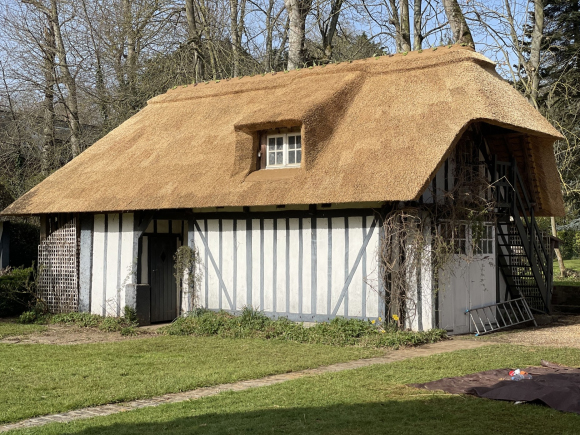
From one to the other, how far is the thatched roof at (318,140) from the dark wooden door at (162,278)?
1541 millimetres

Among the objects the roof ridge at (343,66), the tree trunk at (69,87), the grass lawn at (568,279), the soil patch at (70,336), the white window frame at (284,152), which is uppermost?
the tree trunk at (69,87)

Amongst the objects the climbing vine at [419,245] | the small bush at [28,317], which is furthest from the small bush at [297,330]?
the small bush at [28,317]

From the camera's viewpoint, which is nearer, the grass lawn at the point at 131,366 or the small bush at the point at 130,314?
the grass lawn at the point at 131,366

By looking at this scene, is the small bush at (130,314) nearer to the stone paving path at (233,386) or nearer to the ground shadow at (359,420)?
the stone paving path at (233,386)

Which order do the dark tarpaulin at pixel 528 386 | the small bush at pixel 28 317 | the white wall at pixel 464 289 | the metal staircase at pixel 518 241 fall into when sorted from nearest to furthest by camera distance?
the dark tarpaulin at pixel 528 386
the white wall at pixel 464 289
the metal staircase at pixel 518 241
the small bush at pixel 28 317

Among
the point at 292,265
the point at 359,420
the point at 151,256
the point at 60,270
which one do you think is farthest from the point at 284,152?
the point at 359,420

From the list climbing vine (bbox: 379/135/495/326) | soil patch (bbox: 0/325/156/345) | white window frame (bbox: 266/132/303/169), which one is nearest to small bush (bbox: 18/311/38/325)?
soil patch (bbox: 0/325/156/345)

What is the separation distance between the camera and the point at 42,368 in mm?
9711

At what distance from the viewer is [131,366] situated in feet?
32.3

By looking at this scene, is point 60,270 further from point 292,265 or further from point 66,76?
point 66,76

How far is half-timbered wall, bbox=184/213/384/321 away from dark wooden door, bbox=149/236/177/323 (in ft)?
4.16

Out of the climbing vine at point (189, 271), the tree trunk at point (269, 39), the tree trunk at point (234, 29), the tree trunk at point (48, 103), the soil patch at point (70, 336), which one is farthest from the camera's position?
the tree trunk at point (48, 103)

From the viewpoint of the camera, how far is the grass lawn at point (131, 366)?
781cm

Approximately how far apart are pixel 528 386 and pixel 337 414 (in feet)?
7.27
